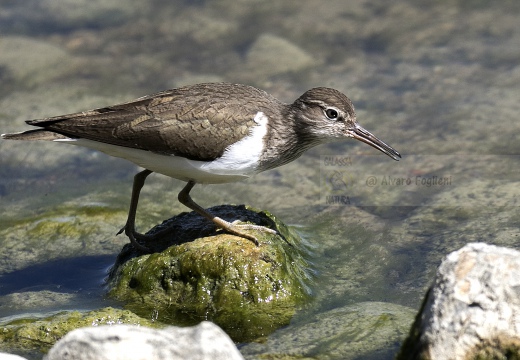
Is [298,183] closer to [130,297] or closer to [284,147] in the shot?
[284,147]

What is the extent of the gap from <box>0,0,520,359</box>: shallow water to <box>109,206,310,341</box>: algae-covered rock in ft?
0.91

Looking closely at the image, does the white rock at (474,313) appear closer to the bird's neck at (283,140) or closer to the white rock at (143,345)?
the white rock at (143,345)

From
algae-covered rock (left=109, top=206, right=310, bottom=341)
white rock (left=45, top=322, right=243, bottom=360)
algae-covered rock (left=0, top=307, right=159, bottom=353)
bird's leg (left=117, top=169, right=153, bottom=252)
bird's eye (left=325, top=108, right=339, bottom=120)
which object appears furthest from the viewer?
bird's eye (left=325, top=108, right=339, bottom=120)

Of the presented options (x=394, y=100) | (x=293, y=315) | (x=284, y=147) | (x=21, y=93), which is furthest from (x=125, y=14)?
(x=293, y=315)

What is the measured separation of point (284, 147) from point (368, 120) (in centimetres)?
412

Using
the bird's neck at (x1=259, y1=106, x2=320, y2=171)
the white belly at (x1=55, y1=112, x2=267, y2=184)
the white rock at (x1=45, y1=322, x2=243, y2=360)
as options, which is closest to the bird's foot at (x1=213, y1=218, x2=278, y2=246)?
the white belly at (x1=55, y1=112, x2=267, y2=184)

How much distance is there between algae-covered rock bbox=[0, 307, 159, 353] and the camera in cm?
603

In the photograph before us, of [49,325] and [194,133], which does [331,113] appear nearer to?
[194,133]

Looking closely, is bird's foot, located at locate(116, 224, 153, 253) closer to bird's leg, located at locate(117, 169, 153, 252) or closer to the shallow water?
bird's leg, located at locate(117, 169, 153, 252)

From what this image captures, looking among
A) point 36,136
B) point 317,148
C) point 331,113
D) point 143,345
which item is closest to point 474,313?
point 143,345

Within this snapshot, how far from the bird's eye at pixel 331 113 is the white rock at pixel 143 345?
12.3 feet

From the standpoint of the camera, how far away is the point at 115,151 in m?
7.25

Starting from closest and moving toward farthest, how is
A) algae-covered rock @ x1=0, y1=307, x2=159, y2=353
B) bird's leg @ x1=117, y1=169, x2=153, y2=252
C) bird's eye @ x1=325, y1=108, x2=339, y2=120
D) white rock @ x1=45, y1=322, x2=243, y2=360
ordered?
white rock @ x1=45, y1=322, x2=243, y2=360 < algae-covered rock @ x1=0, y1=307, x2=159, y2=353 < bird's leg @ x1=117, y1=169, x2=153, y2=252 < bird's eye @ x1=325, y1=108, x2=339, y2=120

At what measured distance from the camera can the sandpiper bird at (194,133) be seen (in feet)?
22.9
